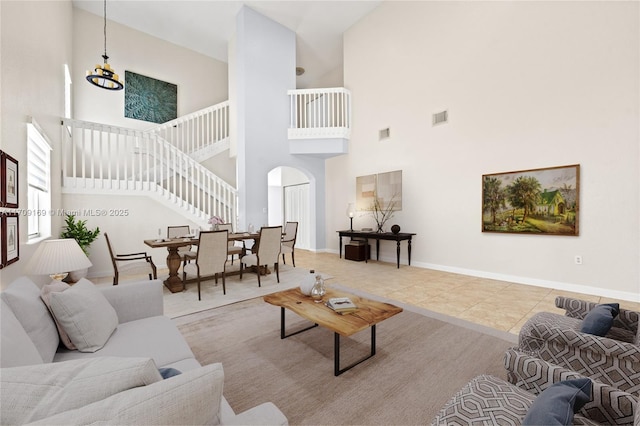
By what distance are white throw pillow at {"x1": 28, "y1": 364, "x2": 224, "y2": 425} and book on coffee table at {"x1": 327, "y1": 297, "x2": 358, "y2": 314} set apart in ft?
4.92

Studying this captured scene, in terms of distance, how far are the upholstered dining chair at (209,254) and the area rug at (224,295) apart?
0.57 feet

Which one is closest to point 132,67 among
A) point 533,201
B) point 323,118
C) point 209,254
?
point 323,118

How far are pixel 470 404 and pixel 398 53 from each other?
6.77m

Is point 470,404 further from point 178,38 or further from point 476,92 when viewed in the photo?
point 178,38

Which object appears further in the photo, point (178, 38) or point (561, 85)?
point (178, 38)

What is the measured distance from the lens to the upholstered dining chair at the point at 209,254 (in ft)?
12.5

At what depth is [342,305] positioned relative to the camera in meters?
2.30

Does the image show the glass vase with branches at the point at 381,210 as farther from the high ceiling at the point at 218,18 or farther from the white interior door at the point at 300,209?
the high ceiling at the point at 218,18

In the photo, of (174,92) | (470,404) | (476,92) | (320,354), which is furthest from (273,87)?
(470,404)

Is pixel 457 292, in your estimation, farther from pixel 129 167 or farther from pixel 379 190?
pixel 129 167

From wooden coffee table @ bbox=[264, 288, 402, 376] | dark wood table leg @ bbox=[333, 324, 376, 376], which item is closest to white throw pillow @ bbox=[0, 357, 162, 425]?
wooden coffee table @ bbox=[264, 288, 402, 376]

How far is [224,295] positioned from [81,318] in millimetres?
2460

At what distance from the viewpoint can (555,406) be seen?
89 cm

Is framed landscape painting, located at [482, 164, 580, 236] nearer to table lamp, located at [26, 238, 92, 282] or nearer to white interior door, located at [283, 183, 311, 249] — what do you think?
white interior door, located at [283, 183, 311, 249]
